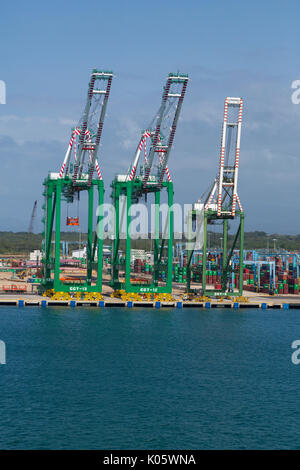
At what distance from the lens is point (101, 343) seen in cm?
4697

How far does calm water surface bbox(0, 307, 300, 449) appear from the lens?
87.2 ft

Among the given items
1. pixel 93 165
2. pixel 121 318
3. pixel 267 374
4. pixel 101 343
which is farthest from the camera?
pixel 93 165

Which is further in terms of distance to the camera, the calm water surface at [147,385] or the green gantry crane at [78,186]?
the green gantry crane at [78,186]

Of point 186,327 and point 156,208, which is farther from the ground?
point 156,208

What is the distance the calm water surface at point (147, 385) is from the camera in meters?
26.6

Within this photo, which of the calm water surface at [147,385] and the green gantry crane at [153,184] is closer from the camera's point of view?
the calm water surface at [147,385]

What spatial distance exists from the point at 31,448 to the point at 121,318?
34.7 metres

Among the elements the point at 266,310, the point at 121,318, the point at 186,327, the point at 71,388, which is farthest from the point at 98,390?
the point at 266,310

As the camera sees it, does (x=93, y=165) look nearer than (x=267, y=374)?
No

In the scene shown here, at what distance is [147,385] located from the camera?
113 feet

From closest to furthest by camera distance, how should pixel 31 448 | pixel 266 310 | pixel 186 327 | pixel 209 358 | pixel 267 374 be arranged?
pixel 31 448 < pixel 267 374 < pixel 209 358 < pixel 186 327 < pixel 266 310

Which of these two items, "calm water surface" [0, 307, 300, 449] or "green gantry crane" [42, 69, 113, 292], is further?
"green gantry crane" [42, 69, 113, 292]

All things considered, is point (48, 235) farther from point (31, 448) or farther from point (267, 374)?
point (31, 448)
